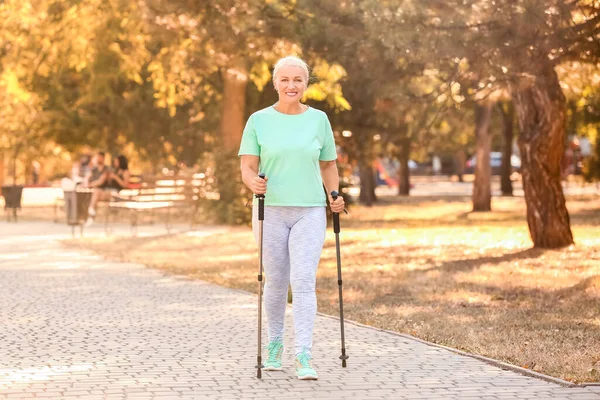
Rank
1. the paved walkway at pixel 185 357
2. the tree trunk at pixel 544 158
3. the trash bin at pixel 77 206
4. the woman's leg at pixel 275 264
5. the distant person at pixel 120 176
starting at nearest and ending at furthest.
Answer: the paved walkway at pixel 185 357, the woman's leg at pixel 275 264, the tree trunk at pixel 544 158, the trash bin at pixel 77 206, the distant person at pixel 120 176

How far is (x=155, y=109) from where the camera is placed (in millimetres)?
36500

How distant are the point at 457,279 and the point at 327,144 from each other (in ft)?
23.6

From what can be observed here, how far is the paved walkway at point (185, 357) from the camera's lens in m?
7.27

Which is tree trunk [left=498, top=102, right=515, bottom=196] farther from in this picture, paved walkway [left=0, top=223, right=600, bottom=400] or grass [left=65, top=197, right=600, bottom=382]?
paved walkway [left=0, top=223, right=600, bottom=400]

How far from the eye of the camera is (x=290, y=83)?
7.67 metres

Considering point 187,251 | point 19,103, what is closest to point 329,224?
point 187,251

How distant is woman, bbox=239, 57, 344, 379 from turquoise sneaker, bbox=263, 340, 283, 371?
299 millimetres

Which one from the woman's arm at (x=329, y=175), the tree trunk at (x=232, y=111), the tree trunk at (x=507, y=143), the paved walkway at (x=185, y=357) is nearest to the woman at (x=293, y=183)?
the woman's arm at (x=329, y=175)

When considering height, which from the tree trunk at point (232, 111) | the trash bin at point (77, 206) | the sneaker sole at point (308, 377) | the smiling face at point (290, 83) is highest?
the tree trunk at point (232, 111)

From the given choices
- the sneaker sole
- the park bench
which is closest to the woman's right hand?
the sneaker sole

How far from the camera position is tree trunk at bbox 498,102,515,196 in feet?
143

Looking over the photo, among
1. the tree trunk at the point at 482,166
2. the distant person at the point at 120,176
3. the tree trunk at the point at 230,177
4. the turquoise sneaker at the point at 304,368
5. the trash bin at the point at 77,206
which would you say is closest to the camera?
the turquoise sneaker at the point at 304,368

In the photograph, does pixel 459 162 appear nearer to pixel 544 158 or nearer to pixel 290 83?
pixel 544 158

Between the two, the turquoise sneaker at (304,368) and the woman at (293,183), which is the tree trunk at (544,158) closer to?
the woman at (293,183)
